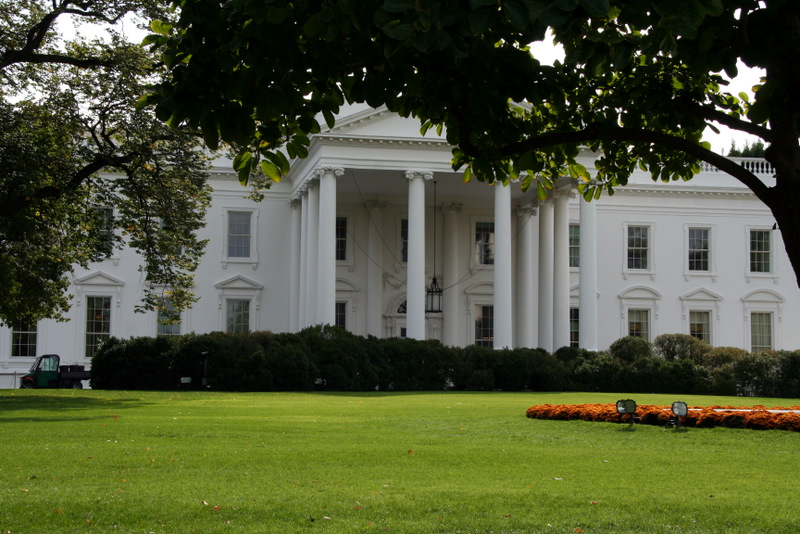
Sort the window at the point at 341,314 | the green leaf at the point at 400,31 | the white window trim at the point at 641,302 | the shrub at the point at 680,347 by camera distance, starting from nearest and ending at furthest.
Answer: the green leaf at the point at 400,31 < the shrub at the point at 680,347 < the window at the point at 341,314 < the white window trim at the point at 641,302

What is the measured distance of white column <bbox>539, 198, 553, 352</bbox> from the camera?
133 ft

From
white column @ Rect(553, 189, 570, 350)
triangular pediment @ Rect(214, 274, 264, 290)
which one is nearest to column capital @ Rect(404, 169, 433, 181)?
white column @ Rect(553, 189, 570, 350)

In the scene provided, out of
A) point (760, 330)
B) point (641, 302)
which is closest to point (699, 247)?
point (641, 302)

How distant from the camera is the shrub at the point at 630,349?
35.7 metres

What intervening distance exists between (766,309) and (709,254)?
4.01 metres

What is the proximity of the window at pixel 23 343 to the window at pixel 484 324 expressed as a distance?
20.2 metres

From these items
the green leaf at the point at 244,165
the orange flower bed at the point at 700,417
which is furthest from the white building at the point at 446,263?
the green leaf at the point at 244,165

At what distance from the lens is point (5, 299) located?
79.9 ft

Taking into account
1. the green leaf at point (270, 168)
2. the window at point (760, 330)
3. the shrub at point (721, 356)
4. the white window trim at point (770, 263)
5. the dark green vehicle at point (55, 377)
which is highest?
the white window trim at point (770, 263)

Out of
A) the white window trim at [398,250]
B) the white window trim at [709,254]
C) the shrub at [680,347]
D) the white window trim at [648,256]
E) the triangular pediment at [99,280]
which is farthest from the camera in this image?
the white window trim at [709,254]

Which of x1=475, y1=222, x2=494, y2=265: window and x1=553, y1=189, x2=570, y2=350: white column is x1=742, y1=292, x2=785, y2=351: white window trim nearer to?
x1=553, y1=189, x2=570, y2=350: white column

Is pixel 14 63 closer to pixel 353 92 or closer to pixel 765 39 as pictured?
pixel 353 92

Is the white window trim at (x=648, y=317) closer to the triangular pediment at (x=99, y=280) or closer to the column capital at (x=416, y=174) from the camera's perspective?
the column capital at (x=416, y=174)

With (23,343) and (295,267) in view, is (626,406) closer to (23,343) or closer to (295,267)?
(295,267)
